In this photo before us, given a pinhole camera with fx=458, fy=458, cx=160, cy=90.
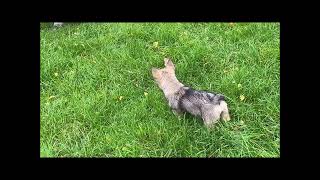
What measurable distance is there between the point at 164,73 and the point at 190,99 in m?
0.60

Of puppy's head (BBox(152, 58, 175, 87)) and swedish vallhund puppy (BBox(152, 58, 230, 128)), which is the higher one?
puppy's head (BBox(152, 58, 175, 87))

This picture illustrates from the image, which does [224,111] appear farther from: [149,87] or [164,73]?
[149,87]

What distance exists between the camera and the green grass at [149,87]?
421 centimetres

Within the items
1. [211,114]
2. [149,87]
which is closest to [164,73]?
[149,87]

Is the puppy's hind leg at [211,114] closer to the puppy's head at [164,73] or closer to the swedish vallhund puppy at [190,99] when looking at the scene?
the swedish vallhund puppy at [190,99]

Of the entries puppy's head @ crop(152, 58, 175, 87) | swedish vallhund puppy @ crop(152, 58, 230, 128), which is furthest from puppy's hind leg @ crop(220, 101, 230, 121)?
puppy's head @ crop(152, 58, 175, 87)

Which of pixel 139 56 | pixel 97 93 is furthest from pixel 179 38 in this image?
pixel 97 93

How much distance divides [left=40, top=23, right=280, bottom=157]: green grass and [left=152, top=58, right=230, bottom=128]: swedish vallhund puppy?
0.09 metres

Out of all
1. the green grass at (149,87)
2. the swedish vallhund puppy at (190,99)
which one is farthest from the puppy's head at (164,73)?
the green grass at (149,87)

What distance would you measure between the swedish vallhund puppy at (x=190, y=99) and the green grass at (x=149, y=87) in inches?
3.5

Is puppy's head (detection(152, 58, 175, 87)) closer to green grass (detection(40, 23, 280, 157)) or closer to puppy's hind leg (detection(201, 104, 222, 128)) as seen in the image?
green grass (detection(40, 23, 280, 157))

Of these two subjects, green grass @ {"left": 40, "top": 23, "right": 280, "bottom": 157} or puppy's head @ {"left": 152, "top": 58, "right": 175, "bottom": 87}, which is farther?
puppy's head @ {"left": 152, "top": 58, "right": 175, "bottom": 87}

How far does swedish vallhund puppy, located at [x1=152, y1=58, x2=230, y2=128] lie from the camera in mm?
4223

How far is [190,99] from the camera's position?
442cm
